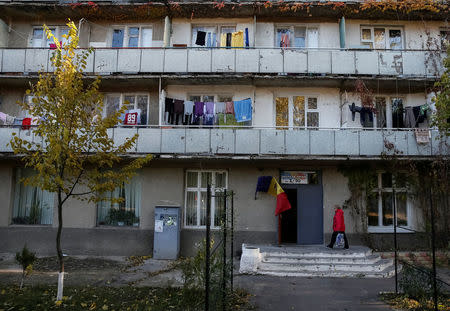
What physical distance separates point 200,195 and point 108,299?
6.75 m

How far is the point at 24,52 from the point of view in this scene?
539 inches

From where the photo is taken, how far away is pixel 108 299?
23.5ft

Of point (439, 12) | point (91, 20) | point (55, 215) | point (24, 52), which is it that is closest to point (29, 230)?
point (55, 215)

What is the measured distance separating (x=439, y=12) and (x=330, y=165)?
320 inches

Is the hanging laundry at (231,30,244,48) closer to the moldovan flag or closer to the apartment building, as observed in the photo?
the apartment building

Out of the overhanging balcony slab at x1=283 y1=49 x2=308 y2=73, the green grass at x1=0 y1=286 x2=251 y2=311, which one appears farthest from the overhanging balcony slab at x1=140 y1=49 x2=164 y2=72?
the green grass at x1=0 y1=286 x2=251 y2=311

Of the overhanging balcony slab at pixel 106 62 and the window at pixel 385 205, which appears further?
the overhanging balcony slab at pixel 106 62

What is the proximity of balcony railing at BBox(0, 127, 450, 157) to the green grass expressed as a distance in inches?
Result: 230

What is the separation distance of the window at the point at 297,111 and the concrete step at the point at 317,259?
18.5 feet

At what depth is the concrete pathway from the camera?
7164 mm

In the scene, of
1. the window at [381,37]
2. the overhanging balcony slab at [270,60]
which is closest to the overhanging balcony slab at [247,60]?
the overhanging balcony slab at [270,60]

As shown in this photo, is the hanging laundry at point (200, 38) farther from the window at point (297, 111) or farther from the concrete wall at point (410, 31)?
the concrete wall at point (410, 31)

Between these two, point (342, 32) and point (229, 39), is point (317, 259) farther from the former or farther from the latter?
point (229, 39)

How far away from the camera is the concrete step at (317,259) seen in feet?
35.1
